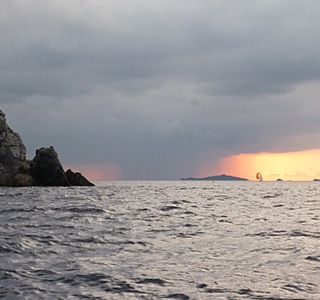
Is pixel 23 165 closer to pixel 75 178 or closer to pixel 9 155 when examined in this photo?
pixel 9 155

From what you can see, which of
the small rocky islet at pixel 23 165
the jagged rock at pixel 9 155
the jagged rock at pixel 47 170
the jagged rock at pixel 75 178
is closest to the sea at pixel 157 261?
the small rocky islet at pixel 23 165

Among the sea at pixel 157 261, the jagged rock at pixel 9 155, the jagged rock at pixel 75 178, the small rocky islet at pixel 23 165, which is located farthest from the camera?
the jagged rock at pixel 75 178

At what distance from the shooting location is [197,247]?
53.6ft

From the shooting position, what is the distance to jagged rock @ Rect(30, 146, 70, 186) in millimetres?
104188

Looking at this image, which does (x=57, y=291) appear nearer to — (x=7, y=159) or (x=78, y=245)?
(x=78, y=245)

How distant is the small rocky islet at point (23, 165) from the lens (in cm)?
10144

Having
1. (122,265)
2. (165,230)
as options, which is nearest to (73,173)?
(165,230)

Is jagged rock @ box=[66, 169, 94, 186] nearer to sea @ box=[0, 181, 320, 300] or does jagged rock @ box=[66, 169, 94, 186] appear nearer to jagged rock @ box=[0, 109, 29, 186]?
jagged rock @ box=[0, 109, 29, 186]

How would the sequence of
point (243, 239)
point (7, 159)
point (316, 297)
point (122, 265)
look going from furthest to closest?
point (7, 159), point (243, 239), point (122, 265), point (316, 297)

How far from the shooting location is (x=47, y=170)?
105 m

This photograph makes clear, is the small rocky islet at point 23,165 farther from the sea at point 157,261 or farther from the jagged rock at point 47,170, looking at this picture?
the sea at point 157,261

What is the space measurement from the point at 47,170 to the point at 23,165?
5.85 m

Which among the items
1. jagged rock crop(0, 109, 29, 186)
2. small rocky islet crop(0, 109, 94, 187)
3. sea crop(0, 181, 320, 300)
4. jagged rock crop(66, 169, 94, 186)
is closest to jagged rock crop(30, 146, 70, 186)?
small rocky islet crop(0, 109, 94, 187)

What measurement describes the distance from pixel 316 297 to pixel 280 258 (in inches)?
185
